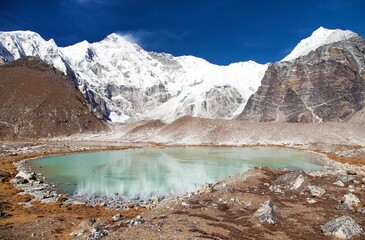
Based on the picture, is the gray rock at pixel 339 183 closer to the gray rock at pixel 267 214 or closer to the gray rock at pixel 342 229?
the gray rock at pixel 267 214

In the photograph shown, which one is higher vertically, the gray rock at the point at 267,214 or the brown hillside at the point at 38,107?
the brown hillside at the point at 38,107

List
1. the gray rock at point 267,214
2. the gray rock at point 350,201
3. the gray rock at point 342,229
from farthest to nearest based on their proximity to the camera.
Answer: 1. the gray rock at point 350,201
2. the gray rock at point 267,214
3. the gray rock at point 342,229

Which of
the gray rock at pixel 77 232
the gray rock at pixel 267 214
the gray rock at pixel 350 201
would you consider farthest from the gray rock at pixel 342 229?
the gray rock at pixel 77 232

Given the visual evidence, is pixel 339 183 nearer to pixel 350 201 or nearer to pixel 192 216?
pixel 350 201

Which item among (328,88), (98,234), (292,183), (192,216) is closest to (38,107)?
(328,88)

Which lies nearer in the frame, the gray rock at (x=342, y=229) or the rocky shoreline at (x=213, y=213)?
the gray rock at (x=342, y=229)

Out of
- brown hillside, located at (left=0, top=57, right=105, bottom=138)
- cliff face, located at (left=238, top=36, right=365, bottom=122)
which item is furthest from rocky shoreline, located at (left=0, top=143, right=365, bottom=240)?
cliff face, located at (left=238, top=36, right=365, bottom=122)

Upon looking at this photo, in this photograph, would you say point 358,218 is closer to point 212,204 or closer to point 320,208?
point 320,208

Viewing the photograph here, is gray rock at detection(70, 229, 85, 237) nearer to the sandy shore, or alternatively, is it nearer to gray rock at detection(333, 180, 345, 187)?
the sandy shore

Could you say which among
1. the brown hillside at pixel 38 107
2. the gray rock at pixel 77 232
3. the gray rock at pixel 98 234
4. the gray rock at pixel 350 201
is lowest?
the gray rock at pixel 77 232
